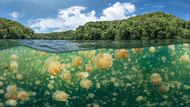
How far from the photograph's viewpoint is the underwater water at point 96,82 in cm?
1403

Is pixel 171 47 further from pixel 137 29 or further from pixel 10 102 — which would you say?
pixel 137 29

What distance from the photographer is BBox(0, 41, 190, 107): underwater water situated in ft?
46.0

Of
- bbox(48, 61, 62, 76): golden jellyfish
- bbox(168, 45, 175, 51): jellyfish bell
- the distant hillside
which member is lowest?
bbox(48, 61, 62, 76): golden jellyfish

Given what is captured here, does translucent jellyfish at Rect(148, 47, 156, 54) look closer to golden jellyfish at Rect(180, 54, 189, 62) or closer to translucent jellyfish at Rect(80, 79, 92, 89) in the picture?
golden jellyfish at Rect(180, 54, 189, 62)

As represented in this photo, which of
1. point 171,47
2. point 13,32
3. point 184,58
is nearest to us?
point 184,58

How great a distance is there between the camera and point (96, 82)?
46.6 feet

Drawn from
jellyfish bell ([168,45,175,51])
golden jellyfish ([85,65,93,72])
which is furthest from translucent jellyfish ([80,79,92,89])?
jellyfish bell ([168,45,175,51])

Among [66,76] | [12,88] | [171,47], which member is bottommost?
→ [12,88]

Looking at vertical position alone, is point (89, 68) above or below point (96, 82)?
above

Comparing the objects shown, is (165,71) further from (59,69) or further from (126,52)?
(59,69)

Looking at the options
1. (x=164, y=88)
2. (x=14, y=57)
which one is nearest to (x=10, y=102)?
(x=14, y=57)

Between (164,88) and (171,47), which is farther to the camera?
(171,47)

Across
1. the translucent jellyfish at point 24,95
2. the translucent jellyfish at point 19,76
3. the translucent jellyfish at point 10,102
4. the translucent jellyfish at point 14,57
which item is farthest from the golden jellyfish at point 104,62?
the translucent jellyfish at point 14,57

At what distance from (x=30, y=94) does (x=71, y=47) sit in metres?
3.52
